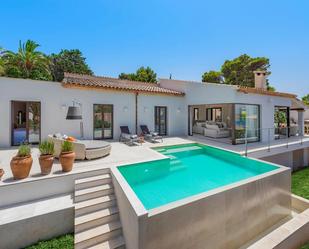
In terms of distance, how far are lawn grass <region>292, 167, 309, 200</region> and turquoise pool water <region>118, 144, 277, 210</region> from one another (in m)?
2.84

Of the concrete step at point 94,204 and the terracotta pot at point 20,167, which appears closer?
the concrete step at point 94,204

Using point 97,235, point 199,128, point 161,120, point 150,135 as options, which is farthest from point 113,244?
point 199,128

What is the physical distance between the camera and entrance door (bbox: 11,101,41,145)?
34.3 feet

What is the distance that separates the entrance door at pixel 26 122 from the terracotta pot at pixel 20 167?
6125 mm

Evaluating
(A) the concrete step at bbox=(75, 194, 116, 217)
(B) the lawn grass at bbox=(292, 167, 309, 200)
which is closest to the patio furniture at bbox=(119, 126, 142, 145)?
(A) the concrete step at bbox=(75, 194, 116, 217)

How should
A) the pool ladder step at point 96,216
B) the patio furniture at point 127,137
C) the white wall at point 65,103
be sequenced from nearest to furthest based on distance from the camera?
the pool ladder step at point 96,216, the white wall at point 65,103, the patio furniture at point 127,137

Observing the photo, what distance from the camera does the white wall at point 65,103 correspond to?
992cm

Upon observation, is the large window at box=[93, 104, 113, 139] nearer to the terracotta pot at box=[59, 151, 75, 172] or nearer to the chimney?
the terracotta pot at box=[59, 151, 75, 172]

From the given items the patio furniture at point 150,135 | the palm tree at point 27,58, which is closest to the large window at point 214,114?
the patio furniture at point 150,135

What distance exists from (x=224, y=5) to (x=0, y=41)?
24.2 meters

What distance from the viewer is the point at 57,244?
4.40 m

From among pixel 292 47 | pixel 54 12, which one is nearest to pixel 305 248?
pixel 54 12

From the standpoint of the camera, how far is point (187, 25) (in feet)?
49.2

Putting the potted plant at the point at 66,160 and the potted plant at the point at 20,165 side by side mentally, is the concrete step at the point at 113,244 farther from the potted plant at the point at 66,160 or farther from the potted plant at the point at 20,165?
the potted plant at the point at 20,165
